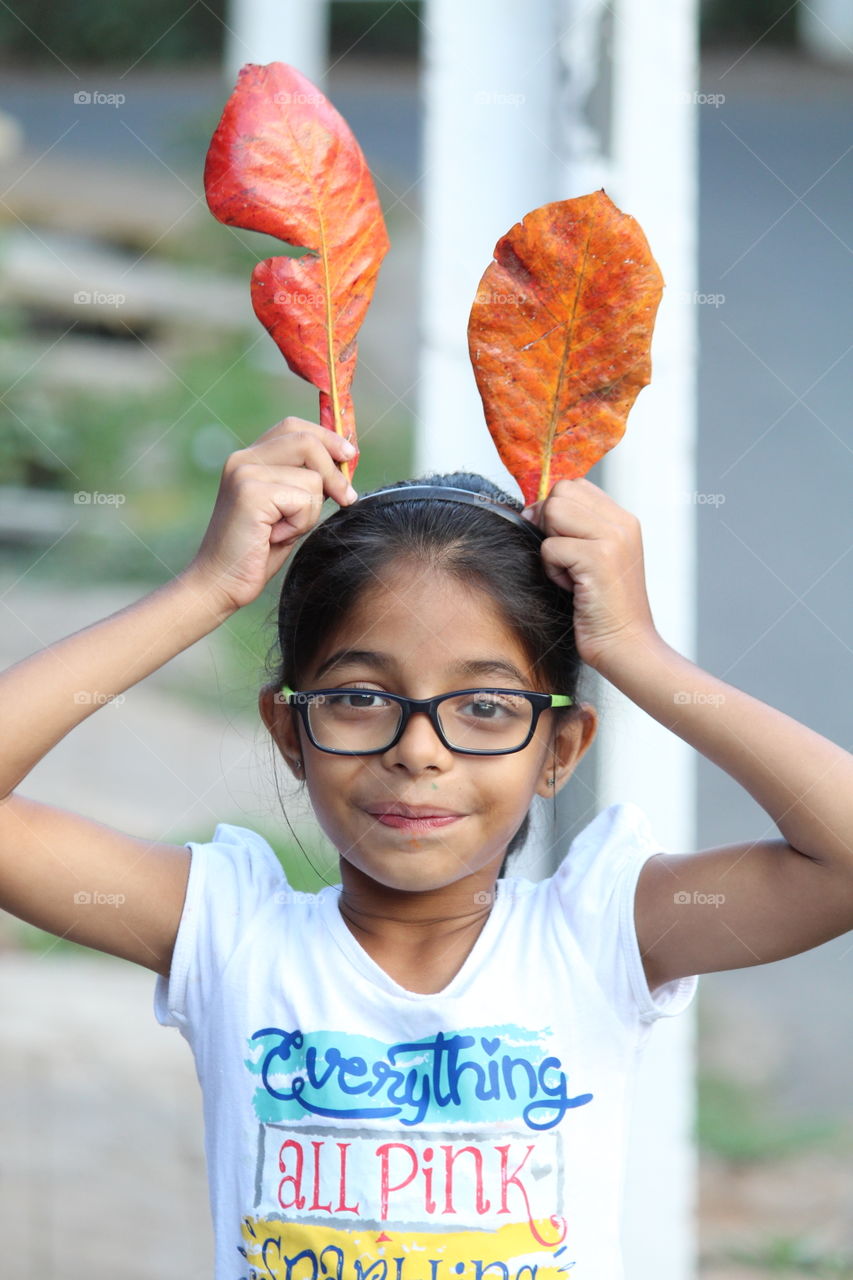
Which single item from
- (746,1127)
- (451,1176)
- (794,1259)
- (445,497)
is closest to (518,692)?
(445,497)

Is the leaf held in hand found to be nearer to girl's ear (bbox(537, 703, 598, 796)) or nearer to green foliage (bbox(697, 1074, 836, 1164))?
girl's ear (bbox(537, 703, 598, 796))

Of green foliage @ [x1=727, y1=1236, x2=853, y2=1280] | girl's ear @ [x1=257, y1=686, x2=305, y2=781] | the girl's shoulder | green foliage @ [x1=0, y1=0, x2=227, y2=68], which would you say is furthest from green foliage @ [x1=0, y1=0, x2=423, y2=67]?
the girl's shoulder

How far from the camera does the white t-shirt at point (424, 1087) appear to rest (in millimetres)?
1288

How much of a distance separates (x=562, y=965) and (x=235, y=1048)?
0.33m

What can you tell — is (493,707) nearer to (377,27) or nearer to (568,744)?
(568,744)

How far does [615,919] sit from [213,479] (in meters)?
4.95

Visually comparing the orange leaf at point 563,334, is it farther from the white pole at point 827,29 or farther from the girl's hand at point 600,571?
the white pole at point 827,29

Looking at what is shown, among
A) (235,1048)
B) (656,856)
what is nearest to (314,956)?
(235,1048)

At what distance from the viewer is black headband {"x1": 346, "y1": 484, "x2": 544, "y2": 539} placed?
1.42 metres

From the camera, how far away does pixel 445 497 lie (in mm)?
1440

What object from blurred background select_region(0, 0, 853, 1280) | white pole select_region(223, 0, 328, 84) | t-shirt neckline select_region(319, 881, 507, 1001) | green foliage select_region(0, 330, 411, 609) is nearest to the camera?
t-shirt neckline select_region(319, 881, 507, 1001)

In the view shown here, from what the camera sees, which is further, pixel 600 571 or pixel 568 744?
pixel 568 744

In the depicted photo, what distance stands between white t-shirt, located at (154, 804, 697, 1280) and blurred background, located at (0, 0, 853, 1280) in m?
0.29

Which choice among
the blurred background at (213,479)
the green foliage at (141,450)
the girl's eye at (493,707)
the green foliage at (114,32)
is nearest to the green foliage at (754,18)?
the blurred background at (213,479)
